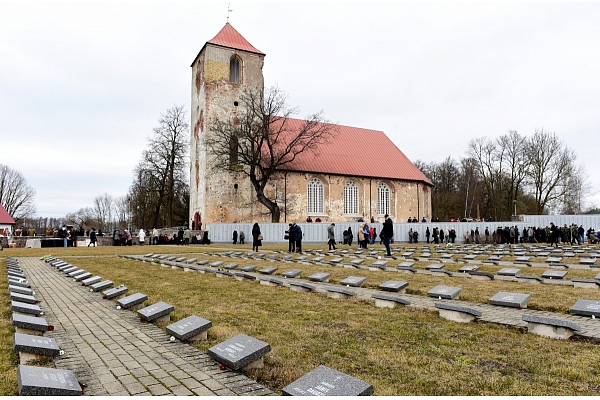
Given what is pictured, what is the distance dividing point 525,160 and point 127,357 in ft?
173

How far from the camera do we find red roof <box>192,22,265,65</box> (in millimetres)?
41875

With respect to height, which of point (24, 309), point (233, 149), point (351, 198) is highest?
point (233, 149)

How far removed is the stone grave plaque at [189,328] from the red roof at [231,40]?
38998 millimetres

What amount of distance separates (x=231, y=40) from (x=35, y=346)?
4217cm

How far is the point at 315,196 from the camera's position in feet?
145

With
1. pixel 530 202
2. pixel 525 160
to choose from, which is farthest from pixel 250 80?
pixel 530 202

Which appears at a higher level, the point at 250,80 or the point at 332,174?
the point at 250,80

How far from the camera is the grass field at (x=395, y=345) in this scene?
407cm

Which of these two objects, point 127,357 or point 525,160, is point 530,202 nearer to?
point 525,160

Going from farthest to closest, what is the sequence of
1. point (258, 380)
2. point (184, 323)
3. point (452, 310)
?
point (452, 310) < point (184, 323) < point (258, 380)

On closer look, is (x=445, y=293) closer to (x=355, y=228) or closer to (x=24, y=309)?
(x=24, y=309)

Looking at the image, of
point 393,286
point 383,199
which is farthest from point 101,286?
point 383,199

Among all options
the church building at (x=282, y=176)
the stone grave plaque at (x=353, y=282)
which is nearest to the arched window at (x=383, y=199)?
the church building at (x=282, y=176)

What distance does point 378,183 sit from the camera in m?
47.7
